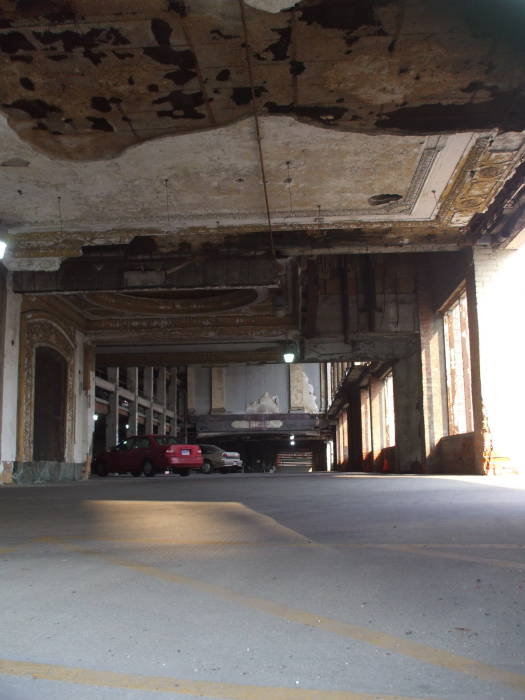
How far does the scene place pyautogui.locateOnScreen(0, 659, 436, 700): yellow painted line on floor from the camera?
1.80 metres

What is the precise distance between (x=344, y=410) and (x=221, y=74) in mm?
29732

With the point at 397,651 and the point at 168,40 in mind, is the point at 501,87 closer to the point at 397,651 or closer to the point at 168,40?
the point at 168,40

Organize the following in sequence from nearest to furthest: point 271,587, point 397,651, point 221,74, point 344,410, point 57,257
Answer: point 397,651 → point 271,587 → point 221,74 → point 57,257 → point 344,410

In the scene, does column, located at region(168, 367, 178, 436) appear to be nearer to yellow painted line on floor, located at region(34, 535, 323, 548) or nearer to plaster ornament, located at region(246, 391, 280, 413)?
plaster ornament, located at region(246, 391, 280, 413)

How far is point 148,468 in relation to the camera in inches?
930

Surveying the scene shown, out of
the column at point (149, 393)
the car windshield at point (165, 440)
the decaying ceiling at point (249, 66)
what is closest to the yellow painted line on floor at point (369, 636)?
the decaying ceiling at point (249, 66)

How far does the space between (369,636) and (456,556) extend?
1566 millimetres

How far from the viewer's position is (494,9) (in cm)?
632

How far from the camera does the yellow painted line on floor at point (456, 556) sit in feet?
11.1

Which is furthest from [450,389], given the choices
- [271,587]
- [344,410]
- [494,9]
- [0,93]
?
[344,410]

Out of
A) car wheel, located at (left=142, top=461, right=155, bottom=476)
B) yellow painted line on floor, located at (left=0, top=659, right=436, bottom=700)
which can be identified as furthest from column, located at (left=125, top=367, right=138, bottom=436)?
yellow painted line on floor, located at (left=0, top=659, right=436, bottom=700)

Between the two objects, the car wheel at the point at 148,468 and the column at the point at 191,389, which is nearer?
the car wheel at the point at 148,468

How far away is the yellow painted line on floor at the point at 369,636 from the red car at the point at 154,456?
65.8ft

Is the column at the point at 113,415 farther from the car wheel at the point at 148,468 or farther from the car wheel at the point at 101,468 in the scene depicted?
the car wheel at the point at 148,468
